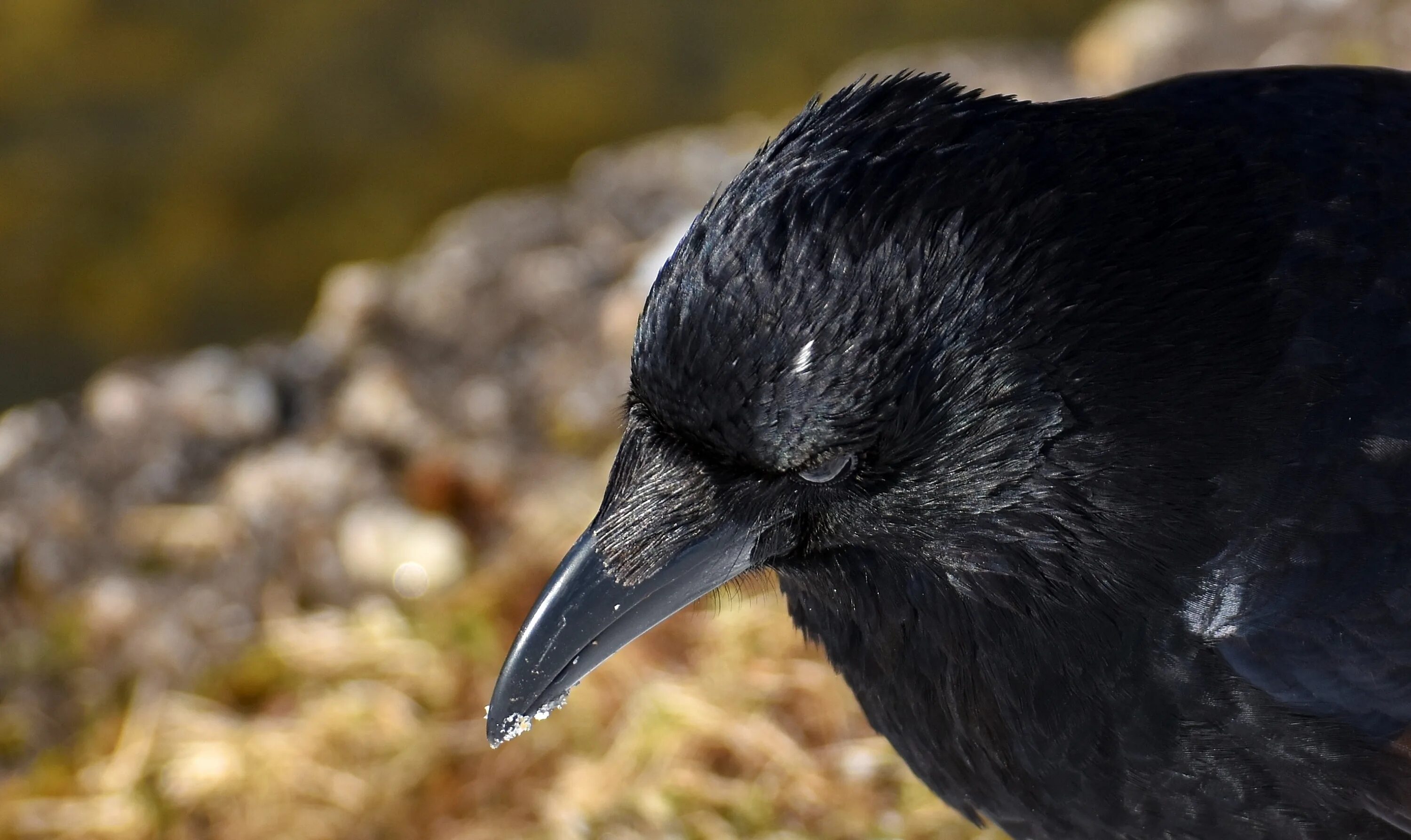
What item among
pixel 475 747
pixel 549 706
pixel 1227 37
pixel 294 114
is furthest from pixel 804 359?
pixel 294 114

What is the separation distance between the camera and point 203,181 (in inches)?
319

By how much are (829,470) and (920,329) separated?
0.27m

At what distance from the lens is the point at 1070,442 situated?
244 centimetres

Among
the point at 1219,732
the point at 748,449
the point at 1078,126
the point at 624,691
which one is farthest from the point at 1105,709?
the point at 624,691

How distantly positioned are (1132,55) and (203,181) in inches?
185

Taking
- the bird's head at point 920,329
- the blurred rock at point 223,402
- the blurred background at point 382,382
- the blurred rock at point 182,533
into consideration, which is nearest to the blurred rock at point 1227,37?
the blurred background at point 382,382

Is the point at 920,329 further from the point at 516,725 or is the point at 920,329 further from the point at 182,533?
the point at 182,533

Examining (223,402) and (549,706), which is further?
(223,402)

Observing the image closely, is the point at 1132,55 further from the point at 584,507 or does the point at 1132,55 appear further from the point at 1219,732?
the point at 1219,732

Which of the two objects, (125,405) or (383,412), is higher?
(125,405)

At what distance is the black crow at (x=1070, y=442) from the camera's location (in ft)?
7.77

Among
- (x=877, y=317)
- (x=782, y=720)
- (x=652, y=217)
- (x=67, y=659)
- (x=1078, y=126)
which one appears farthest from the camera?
(x=652, y=217)

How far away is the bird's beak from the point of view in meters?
2.67

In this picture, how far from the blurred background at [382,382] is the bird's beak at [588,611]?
1.05 metres
